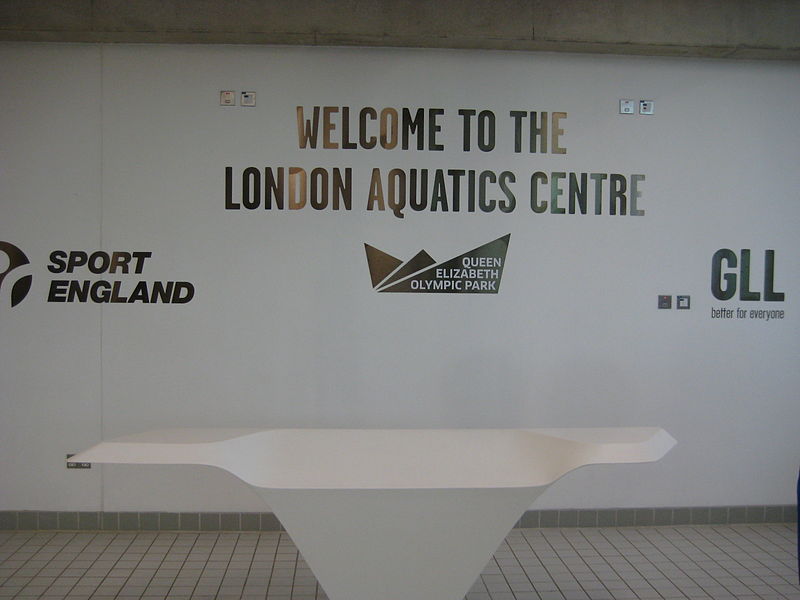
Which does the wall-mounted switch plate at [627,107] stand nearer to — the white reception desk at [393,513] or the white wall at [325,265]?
the white wall at [325,265]

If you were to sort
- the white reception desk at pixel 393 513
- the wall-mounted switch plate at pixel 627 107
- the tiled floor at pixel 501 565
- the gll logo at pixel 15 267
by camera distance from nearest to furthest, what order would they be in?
the white reception desk at pixel 393 513 < the tiled floor at pixel 501 565 < the gll logo at pixel 15 267 < the wall-mounted switch plate at pixel 627 107

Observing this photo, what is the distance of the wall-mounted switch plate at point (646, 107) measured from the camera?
4.38 metres

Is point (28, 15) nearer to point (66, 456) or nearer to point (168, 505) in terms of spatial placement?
point (66, 456)

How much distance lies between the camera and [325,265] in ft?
14.0

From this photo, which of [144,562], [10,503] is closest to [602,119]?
[144,562]

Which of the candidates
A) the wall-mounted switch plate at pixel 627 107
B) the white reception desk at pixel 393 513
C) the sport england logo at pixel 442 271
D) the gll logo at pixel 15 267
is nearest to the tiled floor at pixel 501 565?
the white reception desk at pixel 393 513

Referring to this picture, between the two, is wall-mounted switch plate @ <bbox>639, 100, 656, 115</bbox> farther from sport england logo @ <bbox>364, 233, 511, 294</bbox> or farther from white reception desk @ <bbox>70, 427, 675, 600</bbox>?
white reception desk @ <bbox>70, 427, 675, 600</bbox>

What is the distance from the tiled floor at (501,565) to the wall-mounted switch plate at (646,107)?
2.67 meters

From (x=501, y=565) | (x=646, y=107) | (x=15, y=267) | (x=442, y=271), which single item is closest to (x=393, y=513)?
(x=501, y=565)

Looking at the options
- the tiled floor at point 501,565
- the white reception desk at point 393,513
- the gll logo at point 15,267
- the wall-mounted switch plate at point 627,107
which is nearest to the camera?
the white reception desk at point 393,513

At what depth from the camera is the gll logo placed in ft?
13.7

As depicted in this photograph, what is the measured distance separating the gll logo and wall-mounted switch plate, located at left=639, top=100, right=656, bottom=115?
13.0 ft

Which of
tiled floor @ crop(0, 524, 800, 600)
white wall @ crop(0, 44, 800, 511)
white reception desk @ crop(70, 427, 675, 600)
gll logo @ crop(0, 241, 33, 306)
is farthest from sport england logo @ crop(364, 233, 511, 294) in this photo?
gll logo @ crop(0, 241, 33, 306)

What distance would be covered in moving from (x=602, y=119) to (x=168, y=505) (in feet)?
12.0
